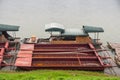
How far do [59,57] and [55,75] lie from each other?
217cm

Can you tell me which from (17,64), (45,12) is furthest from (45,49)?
(45,12)

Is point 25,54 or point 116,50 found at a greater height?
point 116,50

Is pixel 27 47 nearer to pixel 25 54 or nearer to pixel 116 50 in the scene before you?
pixel 25 54

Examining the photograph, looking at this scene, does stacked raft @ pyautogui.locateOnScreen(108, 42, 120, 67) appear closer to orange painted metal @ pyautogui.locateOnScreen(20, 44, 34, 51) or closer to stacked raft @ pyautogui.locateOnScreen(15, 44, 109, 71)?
stacked raft @ pyautogui.locateOnScreen(15, 44, 109, 71)

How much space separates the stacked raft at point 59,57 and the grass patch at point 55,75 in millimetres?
481

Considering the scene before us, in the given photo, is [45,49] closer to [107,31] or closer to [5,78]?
[5,78]

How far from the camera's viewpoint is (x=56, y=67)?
37.9 feet

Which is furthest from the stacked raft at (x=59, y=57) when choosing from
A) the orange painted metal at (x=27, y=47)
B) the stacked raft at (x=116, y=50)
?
the stacked raft at (x=116, y=50)

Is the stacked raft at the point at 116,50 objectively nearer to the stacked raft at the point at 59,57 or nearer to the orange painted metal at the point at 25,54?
the stacked raft at the point at 59,57

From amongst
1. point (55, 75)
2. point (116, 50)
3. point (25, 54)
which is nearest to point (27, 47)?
point (25, 54)

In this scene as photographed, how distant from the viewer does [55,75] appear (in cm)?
1029

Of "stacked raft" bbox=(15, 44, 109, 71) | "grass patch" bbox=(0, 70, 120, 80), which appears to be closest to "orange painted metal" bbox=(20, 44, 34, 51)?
"stacked raft" bbox=(15, 44, 109, 71)

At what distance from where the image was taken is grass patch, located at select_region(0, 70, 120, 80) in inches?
390

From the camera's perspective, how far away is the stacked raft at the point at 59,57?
11562 mm
